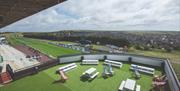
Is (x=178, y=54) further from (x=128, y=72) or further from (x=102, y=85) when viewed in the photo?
(x=102, y=85)

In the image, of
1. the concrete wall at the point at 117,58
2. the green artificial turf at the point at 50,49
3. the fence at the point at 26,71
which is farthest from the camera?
the green artificial turf at the point at 50,49

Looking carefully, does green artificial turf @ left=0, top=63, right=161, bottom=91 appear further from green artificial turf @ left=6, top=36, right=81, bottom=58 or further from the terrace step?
green artificial turf @ left=6, top=36, right=81, bottom=58

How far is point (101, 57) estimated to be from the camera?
2503cm

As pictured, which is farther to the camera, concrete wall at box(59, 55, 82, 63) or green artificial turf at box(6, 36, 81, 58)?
green artificial turf at box(6, 36, 81, 58)

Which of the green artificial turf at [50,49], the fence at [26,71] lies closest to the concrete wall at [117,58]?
the fence at [26,71]

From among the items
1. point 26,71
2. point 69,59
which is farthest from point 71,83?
point 69,59

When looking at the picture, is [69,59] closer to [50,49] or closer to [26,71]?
[26,71]

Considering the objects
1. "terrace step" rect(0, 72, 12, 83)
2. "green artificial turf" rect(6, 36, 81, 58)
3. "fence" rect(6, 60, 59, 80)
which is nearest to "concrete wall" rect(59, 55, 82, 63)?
"fence" rect(6, 60, 59, 80)

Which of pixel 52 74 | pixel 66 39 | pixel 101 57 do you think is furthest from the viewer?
pixel 66 39

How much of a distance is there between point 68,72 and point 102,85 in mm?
5423

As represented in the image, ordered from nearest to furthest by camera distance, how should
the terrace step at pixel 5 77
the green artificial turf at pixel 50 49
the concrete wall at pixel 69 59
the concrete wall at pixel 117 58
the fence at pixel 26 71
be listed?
the terrace step at pixel 5 77, the fence at pixel 26 71, the concrete wall at pixel 117 58, the concrete wall at pixel 69 59, the green artificial turf at pixel 50 49

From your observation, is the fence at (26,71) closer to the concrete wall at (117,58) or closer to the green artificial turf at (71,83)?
the green artificial turf at (71,83)

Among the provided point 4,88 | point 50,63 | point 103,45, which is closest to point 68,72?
point 50,63

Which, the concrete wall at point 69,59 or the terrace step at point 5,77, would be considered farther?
the concrete wall at point 69,59
